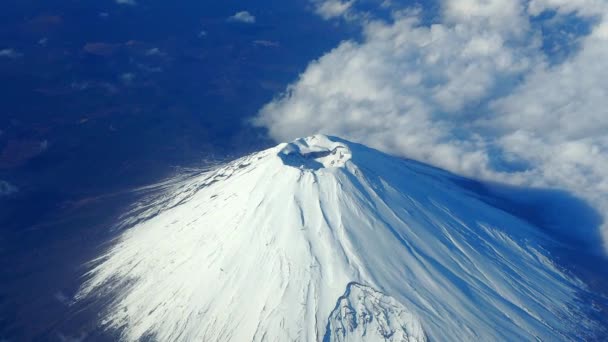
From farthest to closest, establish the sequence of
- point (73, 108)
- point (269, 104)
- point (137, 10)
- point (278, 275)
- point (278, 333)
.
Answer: point (137, 10) < point (269, 104) < point (73, 108) < point (278, 275) < point (278, 333)

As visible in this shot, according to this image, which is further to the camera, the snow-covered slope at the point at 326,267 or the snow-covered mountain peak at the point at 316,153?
the snow-covered mountain peak at the point at 316,153

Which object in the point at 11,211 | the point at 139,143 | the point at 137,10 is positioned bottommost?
the point at 11,211

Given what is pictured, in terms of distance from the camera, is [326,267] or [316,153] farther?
[316,153]

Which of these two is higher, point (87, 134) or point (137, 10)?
point (137, 10)

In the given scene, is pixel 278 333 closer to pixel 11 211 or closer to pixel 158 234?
pixel 158 234

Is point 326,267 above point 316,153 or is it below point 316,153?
below

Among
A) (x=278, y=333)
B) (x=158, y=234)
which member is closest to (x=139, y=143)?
(x=158, y=234)
